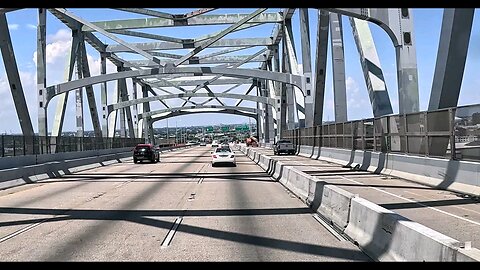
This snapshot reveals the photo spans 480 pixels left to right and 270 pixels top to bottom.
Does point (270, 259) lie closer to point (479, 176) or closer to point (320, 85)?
point (479, 176)

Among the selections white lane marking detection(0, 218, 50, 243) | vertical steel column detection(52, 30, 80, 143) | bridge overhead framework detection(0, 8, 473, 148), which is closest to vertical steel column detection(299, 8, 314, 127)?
bridge overhead framework detection(0, 8, 473, 148)

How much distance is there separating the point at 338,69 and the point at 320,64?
2481 mm

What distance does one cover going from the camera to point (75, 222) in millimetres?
12203

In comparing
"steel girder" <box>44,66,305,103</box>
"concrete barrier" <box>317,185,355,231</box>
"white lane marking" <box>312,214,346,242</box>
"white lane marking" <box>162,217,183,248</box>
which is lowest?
"white lane marking" <box>312,214,346,242</box>

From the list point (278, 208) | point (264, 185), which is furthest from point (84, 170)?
point (278, 208)

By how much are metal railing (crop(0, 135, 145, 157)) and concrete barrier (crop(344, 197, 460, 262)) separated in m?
20.7

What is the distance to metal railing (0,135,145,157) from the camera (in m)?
26.3

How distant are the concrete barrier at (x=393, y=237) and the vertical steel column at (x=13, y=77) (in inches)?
1080

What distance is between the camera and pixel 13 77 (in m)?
33.3

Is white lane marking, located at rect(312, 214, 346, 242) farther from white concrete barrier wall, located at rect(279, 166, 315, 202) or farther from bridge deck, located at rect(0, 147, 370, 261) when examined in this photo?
white concrete barrier wall, located at rect(279, 166, 315, 202)

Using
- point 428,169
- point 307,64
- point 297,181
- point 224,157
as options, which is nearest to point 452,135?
point 428,169

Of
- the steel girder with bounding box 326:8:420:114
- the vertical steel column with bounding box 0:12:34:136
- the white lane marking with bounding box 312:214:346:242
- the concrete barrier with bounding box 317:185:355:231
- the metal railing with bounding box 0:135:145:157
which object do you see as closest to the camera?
the white lane marking with bounding box 312:214:346:242

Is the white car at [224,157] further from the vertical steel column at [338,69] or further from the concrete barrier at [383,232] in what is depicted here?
the concrete barrier at [383,232]

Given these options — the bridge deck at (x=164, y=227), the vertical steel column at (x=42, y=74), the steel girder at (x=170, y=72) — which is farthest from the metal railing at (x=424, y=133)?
the vertical steel column at (x=42, y=74)
